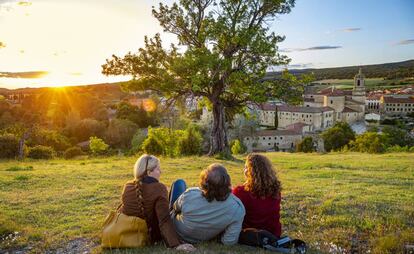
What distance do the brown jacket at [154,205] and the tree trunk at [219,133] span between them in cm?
1874

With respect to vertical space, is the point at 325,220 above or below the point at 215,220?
below

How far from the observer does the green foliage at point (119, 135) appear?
56.9 metres

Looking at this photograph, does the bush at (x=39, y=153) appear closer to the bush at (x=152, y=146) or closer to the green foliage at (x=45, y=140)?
the bush at (x=152, y=146)

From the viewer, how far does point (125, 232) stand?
5.78 metres

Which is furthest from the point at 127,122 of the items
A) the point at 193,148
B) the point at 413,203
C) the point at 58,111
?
the point at 413,203

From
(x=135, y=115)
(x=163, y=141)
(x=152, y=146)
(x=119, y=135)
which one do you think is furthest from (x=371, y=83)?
(x=152, y=146)

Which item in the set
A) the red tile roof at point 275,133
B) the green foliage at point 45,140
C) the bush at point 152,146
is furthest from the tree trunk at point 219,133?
the red tile roof at point 275,133

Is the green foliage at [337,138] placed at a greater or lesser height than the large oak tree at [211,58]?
lesser

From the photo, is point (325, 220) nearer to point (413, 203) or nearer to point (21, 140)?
point (413, 203)

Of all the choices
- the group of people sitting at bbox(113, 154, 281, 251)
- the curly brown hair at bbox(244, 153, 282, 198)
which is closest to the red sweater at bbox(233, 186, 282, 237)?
the group of people sitting at bbox(113, 154, 281, 251)

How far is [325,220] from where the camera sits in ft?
25.0

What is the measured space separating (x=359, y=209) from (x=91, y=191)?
7.28 metres

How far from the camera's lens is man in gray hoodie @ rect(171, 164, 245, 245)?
5.51 m

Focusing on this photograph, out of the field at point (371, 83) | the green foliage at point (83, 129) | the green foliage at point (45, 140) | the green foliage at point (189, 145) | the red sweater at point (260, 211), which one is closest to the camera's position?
the red sweater at point (260, 211)
